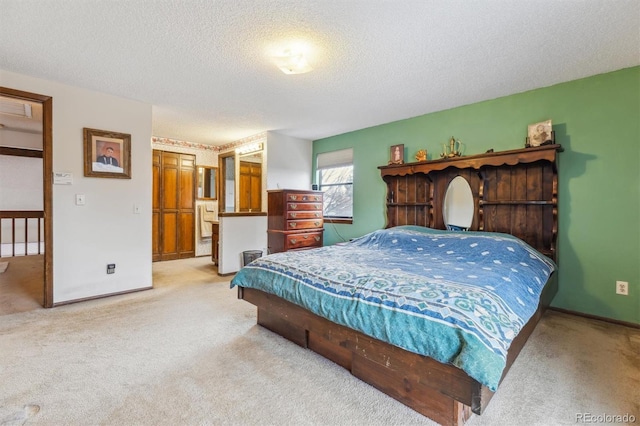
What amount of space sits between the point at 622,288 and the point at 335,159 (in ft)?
12.8

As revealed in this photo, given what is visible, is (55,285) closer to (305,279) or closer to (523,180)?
(305,279)

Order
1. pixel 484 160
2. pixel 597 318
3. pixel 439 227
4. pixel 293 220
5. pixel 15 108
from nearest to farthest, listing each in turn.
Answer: pixel 597 318 < pixel 484 160 < pixel 439 227 < pixel 15 108 < pixel 293 220

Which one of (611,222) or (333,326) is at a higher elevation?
(611,222)

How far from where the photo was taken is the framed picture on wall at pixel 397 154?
4121 mm

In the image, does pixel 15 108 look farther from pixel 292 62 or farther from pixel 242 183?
pixel 292 62

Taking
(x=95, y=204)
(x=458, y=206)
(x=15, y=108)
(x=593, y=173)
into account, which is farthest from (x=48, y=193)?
(x=593, y=173)

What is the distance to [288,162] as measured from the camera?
205 inches

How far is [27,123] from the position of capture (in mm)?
4781

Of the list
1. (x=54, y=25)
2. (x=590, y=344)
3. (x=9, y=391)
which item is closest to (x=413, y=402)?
(x=590, y=344)

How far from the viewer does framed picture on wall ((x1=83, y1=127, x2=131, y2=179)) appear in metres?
3.23

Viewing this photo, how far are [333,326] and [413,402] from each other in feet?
1.91

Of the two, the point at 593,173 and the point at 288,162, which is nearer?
the point at 593,173

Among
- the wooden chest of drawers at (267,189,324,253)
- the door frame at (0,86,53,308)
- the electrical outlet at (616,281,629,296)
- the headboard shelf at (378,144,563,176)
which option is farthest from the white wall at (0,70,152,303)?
the electrical outlet at (616,281,629,296)

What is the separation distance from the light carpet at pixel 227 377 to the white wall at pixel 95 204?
56cm
